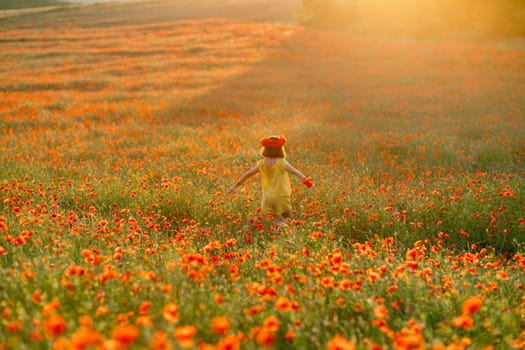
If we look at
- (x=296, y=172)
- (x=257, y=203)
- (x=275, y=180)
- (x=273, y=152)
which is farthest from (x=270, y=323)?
(x=257, y=203)

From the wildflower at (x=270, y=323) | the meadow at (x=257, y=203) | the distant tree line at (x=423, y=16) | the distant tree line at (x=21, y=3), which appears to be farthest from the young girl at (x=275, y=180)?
the distant tree line at (x=21, y=3)

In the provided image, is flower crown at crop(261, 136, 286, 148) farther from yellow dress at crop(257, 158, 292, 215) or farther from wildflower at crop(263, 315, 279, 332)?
wildflower at crop(263, 315, 279, 332)

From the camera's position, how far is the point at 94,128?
39.2ft

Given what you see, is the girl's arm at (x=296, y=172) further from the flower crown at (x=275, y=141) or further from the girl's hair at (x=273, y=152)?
the flower crown at (x=275, y=141)

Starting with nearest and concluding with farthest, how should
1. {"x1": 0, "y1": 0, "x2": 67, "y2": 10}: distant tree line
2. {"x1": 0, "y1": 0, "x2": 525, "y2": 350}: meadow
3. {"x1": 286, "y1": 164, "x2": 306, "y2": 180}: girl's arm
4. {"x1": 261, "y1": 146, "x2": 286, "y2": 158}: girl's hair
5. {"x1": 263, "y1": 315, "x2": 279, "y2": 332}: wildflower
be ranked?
{"x1": 263, "y1": 315, "x2": 279, "y2": 332}: wildflower → {"x1": 0, "y1": 0, "x2": 525, "y2": 350}: meadow → {"x1": 286, "y1": 164, "x2": 306, "y2": 180}: girl's arm → {"x1": 261, "y1": 146, "x2": 286, "y2": 158}: girl's hair → {"x1": 0, "y1": 0, "x2": 67, "y2": 10}: distant tree line

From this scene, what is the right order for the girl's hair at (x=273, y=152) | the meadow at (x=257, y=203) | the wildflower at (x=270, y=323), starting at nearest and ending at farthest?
the wildflower at (x=270, y=323), the meadow at (x=257, y=203), the girl's hair at (x=273, y=152)

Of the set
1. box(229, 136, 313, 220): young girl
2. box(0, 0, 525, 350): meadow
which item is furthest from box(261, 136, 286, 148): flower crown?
box(0, 0, 525, 350): meadow

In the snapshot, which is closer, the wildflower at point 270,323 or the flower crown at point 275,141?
the wildflower at point 270,323

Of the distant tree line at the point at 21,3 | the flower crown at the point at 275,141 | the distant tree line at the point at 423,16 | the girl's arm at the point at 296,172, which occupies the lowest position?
the girl's arm at the point at 296,172

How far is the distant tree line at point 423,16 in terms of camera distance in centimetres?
3056

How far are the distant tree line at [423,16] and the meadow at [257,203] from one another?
8.82m

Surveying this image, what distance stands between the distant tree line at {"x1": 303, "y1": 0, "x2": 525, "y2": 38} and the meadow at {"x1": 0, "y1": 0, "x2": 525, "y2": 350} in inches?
347

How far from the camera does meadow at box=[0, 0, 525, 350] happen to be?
8.11 ft

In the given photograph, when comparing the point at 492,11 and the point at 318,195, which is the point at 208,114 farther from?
the point at 492,11
